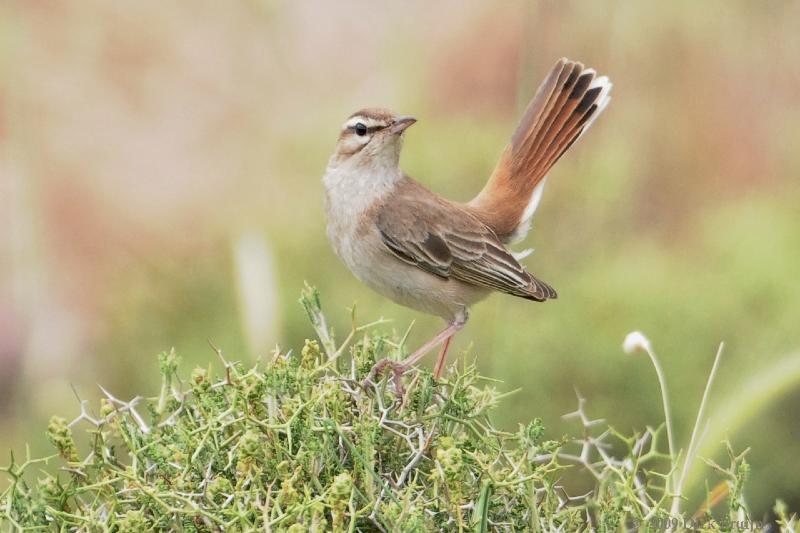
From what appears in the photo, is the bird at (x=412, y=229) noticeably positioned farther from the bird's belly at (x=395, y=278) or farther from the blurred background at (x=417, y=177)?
the blurred background at (x=417, y=177)

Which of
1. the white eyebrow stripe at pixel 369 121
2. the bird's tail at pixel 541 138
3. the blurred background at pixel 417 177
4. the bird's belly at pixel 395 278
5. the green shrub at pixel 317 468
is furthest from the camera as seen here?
the blurred background at pixel 417 177

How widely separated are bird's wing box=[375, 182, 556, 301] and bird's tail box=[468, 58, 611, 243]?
12.8 inches

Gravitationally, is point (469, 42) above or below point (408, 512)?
above

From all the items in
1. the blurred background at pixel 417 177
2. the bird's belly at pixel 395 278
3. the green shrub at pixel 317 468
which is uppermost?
the blurred background at pixel 417 177

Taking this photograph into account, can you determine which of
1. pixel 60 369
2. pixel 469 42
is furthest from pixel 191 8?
pixel 60 369

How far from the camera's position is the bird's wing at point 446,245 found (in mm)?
3930

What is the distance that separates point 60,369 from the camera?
689 centimetres

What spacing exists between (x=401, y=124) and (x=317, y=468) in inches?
78.8

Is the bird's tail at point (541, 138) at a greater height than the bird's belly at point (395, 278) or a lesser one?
greater

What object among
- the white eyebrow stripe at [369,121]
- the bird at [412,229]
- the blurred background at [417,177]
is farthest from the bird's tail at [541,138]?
the white eyebrow stripe at [369,121]

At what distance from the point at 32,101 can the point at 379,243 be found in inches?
256

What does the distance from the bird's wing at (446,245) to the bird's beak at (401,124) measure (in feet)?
0.79

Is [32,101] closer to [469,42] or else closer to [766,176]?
[469,42]

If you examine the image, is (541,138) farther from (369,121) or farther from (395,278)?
(395,278)
